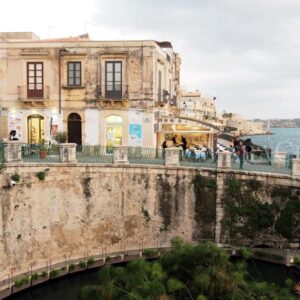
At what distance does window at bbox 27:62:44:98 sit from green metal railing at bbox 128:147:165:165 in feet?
24.9

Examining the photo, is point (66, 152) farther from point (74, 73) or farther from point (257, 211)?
point (257, 211)

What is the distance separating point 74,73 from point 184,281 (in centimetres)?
1814

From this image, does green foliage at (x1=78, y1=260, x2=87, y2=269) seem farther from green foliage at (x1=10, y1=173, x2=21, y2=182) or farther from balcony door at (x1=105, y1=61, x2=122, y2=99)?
balcony door at (x1=105, y1=61, x2=122, y2=99)

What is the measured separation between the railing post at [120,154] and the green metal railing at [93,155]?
0.41m

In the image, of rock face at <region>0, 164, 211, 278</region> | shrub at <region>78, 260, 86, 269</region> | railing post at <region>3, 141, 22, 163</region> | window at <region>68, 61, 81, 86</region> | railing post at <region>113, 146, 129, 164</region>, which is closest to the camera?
railing post at <region>3, 141, 22, 163</region>

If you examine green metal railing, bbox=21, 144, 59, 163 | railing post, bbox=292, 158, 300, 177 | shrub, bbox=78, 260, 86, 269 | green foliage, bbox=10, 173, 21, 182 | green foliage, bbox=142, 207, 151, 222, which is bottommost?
shrub, bbox=78, 260, 86, 269

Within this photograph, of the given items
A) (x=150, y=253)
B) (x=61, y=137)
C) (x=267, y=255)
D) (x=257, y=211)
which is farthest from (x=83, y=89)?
(x=267, y=255)

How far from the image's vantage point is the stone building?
26062 mm

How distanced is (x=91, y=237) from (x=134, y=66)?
1015cm

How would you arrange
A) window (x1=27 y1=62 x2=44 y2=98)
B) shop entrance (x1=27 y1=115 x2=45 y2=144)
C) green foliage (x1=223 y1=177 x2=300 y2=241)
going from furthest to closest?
shop entrance (x1=27 y1=115 x2=45 y2=144)
window (x1=27 y1=62 x2=44 y2=98)
green foliage (x1=223 y1=177 x2=300 y2=241)

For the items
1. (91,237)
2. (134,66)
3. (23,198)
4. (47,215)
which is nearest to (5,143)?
(23,198)

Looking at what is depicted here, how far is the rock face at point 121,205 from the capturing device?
19688 millimetres

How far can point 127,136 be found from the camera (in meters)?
26.7

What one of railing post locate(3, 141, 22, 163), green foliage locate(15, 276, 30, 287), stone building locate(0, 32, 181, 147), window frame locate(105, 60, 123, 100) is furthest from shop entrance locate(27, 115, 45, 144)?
green foliage locate(15, 276, 30, 287)
